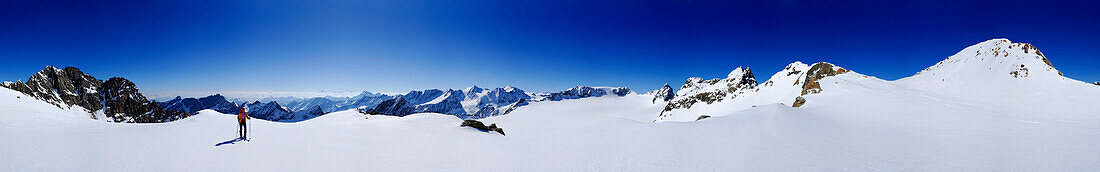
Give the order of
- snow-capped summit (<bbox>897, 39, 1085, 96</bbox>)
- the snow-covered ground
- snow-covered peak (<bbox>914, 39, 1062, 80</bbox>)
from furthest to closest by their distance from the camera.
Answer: snow-covered peak (<bbox>914, 39, 1062, 80</bbox>) → snow-capped summit (<bbox>897, 39, 1085, 96</bbox>) → the snow-covered ground

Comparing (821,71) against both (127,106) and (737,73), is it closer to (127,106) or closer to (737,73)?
(737,73)

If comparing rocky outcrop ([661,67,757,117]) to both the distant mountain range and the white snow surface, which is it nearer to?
the distant mountain range

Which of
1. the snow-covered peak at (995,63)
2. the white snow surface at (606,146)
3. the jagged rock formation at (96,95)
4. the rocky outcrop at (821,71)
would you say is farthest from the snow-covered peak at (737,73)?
the jagged rock formation at (96,95)

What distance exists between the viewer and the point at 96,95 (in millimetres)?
87625

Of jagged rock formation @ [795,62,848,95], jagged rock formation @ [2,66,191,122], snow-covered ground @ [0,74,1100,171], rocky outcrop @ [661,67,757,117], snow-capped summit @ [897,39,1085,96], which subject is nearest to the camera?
snow-covered ground @ [0,74,1100,171]

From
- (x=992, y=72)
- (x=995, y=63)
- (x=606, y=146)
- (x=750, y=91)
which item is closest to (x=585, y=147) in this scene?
(x=606, y=146)

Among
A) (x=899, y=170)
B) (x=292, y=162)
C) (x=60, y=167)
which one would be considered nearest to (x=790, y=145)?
(x=899, y=170)

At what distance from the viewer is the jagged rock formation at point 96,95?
66.1m

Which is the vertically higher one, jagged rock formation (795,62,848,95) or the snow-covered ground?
jagged rock formation (795,62,848,95)

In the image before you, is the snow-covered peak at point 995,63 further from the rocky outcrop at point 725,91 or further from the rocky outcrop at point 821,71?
the rocky outcrop at point 725,91

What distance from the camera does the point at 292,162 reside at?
29.4ft

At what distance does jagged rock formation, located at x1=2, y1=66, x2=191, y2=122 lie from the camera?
2603 inches

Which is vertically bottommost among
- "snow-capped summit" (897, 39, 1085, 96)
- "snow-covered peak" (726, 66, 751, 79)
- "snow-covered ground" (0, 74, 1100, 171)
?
"snow-covered ground" (0, 74, 1100, 171)

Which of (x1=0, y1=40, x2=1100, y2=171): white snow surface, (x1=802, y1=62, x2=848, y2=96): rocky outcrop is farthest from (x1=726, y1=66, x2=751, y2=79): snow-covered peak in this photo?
(x1=0, y1=40, x2=1100, y2=171): white snow surface
